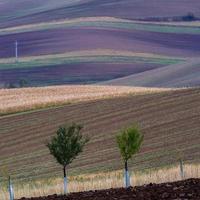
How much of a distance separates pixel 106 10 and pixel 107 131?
94.6 metres

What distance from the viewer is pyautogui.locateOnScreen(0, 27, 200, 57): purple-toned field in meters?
108

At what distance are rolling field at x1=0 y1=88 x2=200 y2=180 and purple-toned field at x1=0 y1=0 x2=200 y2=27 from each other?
7554 cm

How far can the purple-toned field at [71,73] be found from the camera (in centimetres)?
9312

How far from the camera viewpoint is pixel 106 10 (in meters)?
137

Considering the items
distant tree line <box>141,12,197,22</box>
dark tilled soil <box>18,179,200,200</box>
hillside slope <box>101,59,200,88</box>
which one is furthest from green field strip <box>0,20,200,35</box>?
dark tilled soil <box>18,179,200,200</box>

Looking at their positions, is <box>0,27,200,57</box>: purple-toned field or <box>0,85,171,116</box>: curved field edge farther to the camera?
<box>0,27,200,57</box>: purple-toned field

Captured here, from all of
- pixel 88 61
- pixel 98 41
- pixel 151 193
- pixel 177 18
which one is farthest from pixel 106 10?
pixel 151 193

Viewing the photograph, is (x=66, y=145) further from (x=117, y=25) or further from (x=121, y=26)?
(x=117, y=25)

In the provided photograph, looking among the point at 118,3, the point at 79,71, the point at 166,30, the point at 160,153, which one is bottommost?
the point at 160,153

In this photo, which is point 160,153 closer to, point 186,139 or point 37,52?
point 186,139

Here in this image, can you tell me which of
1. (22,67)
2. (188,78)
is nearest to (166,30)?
(22,67)

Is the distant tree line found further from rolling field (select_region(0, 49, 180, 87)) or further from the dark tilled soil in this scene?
the dark tilled soil

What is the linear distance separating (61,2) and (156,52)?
5714 centimetres

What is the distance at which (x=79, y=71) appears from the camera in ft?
315
